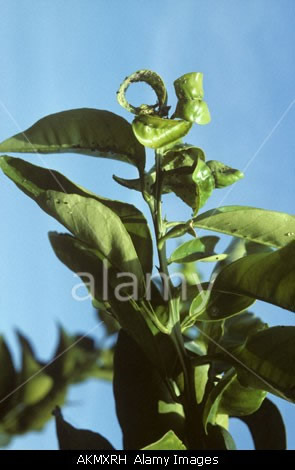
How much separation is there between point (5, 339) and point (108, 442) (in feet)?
0.72

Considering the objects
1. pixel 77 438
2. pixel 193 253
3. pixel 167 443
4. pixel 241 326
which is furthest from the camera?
pixel 241 326

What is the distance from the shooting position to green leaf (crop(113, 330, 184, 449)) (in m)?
0.80

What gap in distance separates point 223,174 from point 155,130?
0.13 metres

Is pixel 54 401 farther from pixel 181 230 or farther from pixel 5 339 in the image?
pixel 181 230

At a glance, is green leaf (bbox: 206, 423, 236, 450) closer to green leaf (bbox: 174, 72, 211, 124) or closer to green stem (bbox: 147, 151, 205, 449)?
green stem (bbox: 147, 151, 205, 449)

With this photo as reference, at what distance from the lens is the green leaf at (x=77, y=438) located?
778 millimetres

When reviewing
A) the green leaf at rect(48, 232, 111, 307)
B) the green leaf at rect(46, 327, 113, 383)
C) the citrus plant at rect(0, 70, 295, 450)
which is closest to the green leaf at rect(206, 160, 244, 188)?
the citrus plant at rect(0, 70, 295, 450)

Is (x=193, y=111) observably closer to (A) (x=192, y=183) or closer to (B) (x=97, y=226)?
(A) (x=192, y=183)

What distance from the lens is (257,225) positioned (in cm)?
82

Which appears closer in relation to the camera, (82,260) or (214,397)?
(214,397)

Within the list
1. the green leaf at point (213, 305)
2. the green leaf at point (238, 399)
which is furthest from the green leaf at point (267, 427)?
the green leaf at point (213, 305)

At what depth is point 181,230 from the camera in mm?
829

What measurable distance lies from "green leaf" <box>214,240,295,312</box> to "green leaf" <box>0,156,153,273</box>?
5.3 inches

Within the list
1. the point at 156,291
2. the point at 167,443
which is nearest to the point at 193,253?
the point at 156,291
